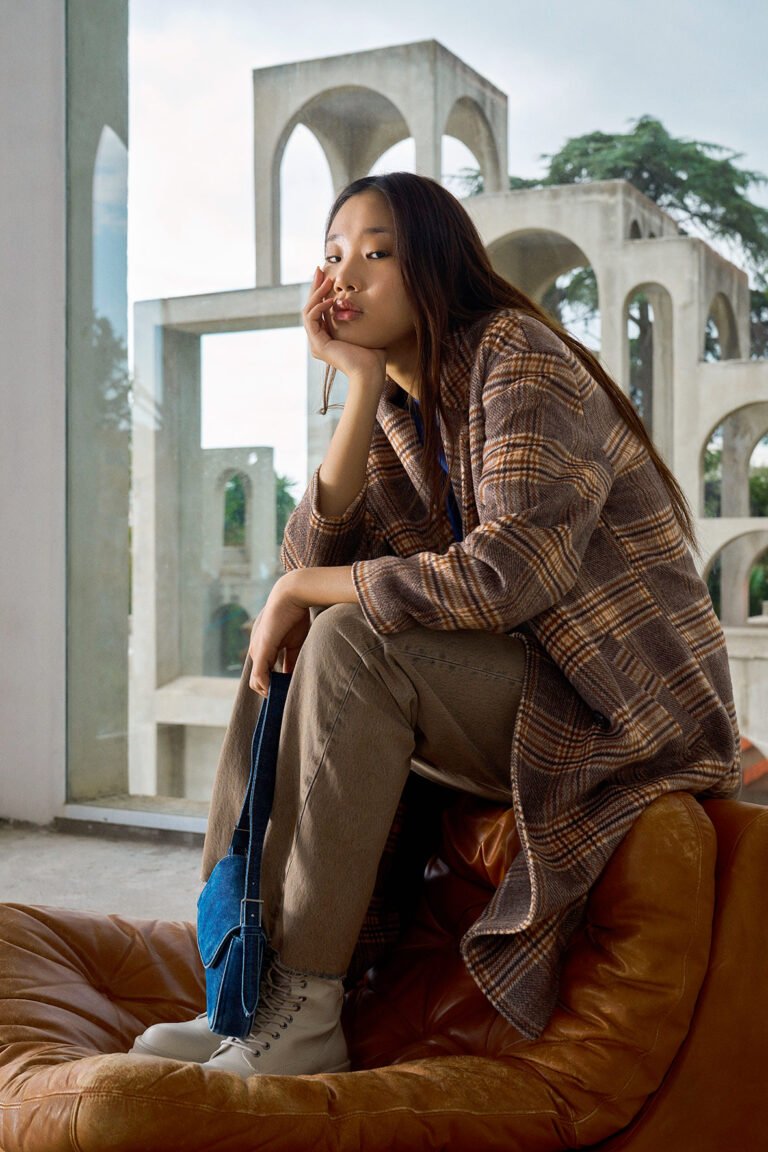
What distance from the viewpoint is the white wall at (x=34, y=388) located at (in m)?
3.71

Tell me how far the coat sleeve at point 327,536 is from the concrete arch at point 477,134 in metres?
1.53

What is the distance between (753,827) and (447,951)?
0.50 metres

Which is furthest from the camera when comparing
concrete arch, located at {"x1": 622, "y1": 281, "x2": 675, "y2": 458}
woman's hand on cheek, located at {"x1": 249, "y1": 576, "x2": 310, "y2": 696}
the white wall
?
the white wall

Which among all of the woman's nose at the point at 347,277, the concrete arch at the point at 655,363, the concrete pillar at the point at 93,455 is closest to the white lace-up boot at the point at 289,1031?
the woman's nose at the point at 347,277

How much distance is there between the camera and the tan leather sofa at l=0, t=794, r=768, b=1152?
4.23ft

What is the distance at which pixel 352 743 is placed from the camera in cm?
148

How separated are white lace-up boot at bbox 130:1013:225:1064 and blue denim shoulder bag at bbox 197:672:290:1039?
0.04 meters

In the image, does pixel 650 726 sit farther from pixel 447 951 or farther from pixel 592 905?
pixel 447 951

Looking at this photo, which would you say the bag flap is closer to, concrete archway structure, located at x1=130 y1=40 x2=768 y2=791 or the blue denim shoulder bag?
the blue denim shoulder bag

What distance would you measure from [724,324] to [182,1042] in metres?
2.10

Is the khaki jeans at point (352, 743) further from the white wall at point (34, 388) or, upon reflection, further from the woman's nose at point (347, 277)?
the white wall at point (34, 388)

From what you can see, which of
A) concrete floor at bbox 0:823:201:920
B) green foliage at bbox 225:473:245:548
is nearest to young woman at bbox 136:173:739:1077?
concrete floor at bbox 0:823:201:920

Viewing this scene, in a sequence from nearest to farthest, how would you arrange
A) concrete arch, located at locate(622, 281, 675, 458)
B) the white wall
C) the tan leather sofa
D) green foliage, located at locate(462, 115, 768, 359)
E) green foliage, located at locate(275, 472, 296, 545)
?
the tan leather sofa, green foliage, located at locate(462, 115, 768, 359), concrete arch, located at locate(622, 281, 675, 458), green foliage, located at locate(275, 472, 296, 545), the white wall

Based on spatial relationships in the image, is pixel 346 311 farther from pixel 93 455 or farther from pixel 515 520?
pixel 93 455
